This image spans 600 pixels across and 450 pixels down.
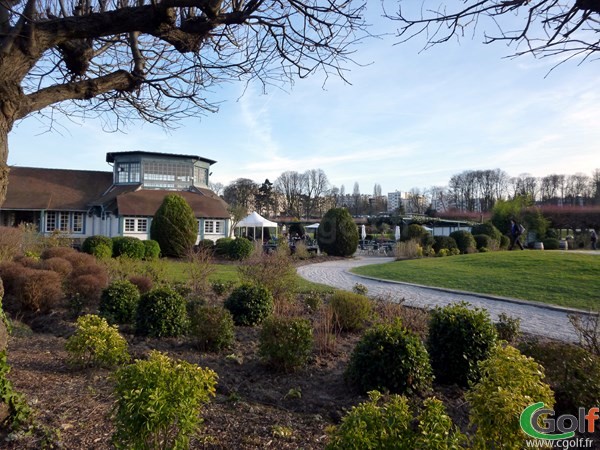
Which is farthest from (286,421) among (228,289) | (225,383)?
(228,289)

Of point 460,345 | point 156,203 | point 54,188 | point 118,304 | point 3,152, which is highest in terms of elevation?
point 54,188

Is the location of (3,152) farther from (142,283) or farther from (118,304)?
(142,283)

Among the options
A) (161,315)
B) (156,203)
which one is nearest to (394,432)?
(161,315)

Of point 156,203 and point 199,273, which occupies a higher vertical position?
point 156,203

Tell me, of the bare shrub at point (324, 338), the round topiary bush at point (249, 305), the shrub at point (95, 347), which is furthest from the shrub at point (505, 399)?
the round topiary bush at point (249, 305)

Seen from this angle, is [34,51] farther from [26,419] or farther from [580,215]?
[580,215]

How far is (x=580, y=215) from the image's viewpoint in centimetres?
3653

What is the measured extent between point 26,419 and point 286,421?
185 centimetres

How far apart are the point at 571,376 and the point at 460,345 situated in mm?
1030

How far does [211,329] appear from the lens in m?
5.71

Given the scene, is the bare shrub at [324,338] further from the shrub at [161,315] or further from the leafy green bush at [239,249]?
the leafy green bush at [239,249]

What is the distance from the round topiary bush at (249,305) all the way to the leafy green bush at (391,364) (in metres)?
3.25

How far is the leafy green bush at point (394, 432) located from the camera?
2.25m

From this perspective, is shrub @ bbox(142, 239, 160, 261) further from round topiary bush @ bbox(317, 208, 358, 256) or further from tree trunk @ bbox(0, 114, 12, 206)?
tree trunk @ bbox(0, 114, 12, 206)
